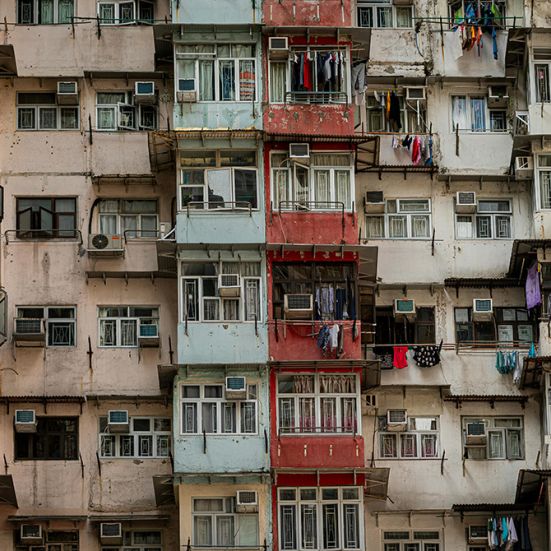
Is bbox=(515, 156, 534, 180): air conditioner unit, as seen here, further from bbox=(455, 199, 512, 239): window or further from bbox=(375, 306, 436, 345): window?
bbox=(375, 306, 436, 345): window

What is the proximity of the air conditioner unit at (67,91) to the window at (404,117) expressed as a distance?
5.46 meters

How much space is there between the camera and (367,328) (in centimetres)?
3331

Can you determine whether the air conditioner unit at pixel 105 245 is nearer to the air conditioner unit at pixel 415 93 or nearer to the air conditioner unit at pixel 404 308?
the air conditioner unit at pixel 404 308

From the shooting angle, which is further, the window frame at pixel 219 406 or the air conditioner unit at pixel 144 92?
the air conditioner unit at pixel 144 92

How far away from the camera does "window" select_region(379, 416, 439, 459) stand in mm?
32875

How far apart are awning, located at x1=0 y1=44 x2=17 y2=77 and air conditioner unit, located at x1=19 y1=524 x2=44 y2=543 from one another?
8350 mm

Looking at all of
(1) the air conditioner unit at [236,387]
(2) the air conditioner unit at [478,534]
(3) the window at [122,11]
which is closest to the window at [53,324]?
(1) the air conditioner unit at [236,387]

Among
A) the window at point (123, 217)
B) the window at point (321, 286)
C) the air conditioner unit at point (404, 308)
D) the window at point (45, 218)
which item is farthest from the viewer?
the window at point (123, 217)

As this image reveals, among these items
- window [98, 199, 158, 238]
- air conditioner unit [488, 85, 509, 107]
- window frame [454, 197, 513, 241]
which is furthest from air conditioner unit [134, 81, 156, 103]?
air conditioner unit [488, 85, 509, 107]

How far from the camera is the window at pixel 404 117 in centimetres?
3438

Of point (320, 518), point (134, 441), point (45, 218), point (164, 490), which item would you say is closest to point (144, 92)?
point (45, 218)

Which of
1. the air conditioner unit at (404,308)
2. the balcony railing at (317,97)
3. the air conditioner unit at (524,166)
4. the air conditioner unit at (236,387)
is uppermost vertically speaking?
the balcony railing at (317,97)

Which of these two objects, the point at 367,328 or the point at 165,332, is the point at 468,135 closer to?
the point at 367,328

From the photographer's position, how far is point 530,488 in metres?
32.2
